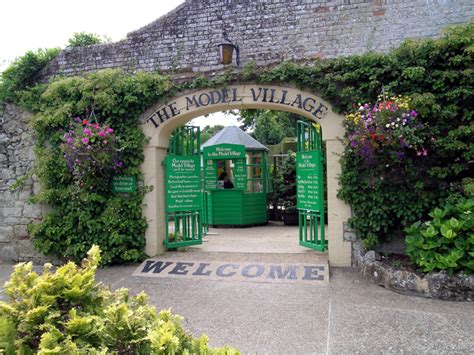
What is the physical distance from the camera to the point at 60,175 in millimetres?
6543

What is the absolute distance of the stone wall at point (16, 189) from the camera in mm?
7027

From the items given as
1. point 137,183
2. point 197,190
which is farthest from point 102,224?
point 197,190

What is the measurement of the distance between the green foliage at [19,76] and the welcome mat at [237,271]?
13.5 feet

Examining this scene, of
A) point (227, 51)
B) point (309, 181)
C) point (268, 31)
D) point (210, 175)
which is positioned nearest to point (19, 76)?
point (227, 51)

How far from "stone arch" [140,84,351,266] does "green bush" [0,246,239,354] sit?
14.5 feet


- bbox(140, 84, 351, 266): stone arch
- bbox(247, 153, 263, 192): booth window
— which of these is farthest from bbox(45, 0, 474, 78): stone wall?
bbox(247, 153, 263, 192): booth window

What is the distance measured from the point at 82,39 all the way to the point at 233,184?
536 cm

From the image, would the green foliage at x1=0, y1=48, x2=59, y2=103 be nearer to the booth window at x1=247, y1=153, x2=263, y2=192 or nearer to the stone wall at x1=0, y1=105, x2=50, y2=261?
the stone wall at x1=0, y1=105, x2=50, y2=261

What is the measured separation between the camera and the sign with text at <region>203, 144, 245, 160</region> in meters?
10.8

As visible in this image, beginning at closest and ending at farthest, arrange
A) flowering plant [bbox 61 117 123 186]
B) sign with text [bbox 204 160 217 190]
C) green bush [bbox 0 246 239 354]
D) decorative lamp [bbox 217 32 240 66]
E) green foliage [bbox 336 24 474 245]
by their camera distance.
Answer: green bush [bbox 0 246 239 354]
green foliage [bbox 336 24 474 245]
flowering plant [bbox 61 117 123 186]
decorative lamp [bbox 217 32 240 66]
sign with text [bbox 204 160 217 190]

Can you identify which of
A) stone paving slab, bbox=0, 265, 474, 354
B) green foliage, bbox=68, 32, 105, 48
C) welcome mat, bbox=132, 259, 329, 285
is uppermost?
green foliage, bbox=68, 32, 105, 48

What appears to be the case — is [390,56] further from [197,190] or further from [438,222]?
[197,190]

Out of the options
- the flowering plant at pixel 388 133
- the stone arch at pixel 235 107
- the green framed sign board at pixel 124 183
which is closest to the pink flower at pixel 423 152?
the flowering plant at pixel 388 133

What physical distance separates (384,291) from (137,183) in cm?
424
